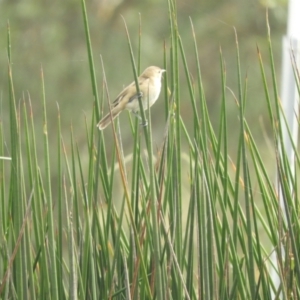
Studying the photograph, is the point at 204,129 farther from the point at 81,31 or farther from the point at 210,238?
the point at 81,31

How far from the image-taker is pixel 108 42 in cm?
574

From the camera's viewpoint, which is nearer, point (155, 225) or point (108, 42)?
point (155, 225)

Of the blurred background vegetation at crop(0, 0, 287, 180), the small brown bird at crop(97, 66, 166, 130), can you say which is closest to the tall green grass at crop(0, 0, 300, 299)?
the small brown bird at crop(97, 66, 166, 130)

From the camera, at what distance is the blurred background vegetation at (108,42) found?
553 centimetres

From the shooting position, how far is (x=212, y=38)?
224 inches

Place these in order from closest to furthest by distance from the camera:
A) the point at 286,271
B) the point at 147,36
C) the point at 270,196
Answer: the point at 286,271 < the point at 270,196 < the point at 147,36

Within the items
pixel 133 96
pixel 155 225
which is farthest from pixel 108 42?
pixel 155 225

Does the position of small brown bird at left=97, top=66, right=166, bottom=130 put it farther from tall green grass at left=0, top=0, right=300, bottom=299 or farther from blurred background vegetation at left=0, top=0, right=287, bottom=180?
blurred background vegetation at left=0, top=0, right=287, bottom=180

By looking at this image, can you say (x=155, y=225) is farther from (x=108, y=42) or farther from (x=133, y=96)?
(x=108, y=42)

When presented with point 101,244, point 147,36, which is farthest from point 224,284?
point 147,36

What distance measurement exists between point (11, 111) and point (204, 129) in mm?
248

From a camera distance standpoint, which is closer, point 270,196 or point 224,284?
point 224,284

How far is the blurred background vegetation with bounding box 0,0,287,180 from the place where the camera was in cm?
553

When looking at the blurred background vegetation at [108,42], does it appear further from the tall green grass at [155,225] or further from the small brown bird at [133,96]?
the tall green grass at [155,225]
